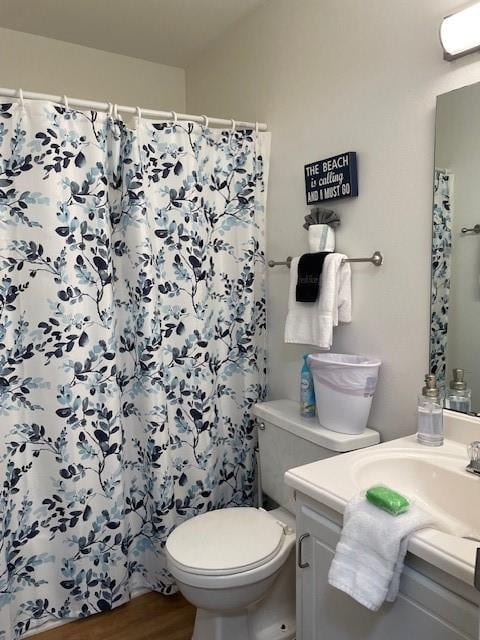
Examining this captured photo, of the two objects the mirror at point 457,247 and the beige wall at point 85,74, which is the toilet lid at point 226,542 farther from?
the beige wall at point 85,74

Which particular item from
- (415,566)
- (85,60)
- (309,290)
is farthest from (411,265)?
(85,60)

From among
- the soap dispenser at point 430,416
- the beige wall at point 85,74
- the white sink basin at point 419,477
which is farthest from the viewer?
the beige wall at point 85,74

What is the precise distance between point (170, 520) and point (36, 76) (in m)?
2.13

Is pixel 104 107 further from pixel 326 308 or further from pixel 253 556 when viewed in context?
pixel 253 556

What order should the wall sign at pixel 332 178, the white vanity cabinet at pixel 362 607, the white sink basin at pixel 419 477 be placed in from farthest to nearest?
the wall sign at pixel 332 178 < the white sink basin at pixel 419 477 < the white vanity cabinet at pixel 362 607

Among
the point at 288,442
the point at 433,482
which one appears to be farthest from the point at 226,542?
the point at 433,482

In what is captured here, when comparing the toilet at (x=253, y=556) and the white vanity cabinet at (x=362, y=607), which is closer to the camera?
the white vanity cabinet at (x=362, y=607)

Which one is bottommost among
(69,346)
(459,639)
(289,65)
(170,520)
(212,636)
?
(212,636)

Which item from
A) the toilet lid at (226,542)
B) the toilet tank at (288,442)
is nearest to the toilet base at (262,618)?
the toilet lid at (226,542)

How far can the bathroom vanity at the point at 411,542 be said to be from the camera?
2.93 feet

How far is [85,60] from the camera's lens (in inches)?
97.5

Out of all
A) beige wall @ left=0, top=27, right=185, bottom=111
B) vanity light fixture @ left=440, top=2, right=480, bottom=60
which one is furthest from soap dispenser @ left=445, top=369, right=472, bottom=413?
beige wall @ left=0, top=27, right=185, bottom=111

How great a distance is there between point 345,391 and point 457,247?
56 centimetres

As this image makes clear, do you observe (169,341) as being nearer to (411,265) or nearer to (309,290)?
(309,290)
